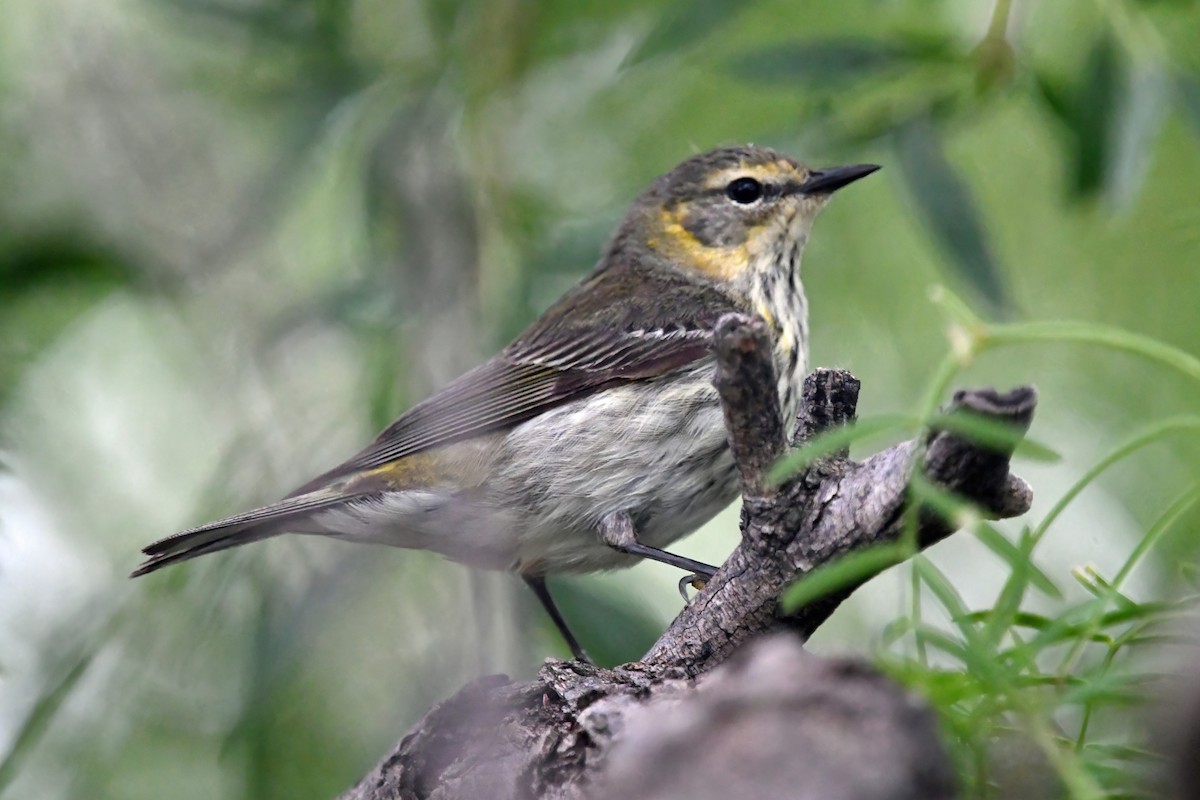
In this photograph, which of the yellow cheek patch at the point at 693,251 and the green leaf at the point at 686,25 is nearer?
the green leaf at the point at 686,25

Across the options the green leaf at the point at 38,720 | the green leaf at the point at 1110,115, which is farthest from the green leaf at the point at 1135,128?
the green leaf at the point at 38,720

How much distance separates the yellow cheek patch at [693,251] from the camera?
5.48m

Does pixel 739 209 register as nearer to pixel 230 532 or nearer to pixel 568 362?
pixel 568 362

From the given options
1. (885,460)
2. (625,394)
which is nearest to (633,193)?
(625,394)

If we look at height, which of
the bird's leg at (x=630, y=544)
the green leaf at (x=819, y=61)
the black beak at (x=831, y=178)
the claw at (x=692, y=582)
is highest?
the black beak at (x=831, y=178)

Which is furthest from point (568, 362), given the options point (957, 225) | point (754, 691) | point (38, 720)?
point (754, 691)

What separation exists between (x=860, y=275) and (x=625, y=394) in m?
1.51

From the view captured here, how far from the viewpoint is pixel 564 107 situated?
207 inches

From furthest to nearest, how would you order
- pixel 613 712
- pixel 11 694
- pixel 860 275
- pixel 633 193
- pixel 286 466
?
pixel 860 275
pixel 633 193
pixel 11 694
pixel 286 466
pixel 613 712

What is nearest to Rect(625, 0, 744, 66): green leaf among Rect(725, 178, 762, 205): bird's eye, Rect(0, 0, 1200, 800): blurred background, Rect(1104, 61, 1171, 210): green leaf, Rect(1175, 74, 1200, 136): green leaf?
Rect(0, 0, 1200, 800): blurred background

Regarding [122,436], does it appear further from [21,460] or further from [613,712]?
[613,712]

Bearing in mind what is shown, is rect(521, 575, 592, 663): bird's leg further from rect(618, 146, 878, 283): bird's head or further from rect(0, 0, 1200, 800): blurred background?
rect(618, 146, 878, 283): bird's head

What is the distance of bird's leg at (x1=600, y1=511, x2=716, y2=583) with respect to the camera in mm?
4469

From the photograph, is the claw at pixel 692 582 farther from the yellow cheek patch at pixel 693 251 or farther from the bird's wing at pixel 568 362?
the yellow cheek patch at pixel 693 251
